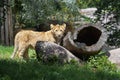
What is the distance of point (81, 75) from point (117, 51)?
3722 mm

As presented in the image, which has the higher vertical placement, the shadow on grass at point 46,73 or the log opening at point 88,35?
the log opening at point 88,35

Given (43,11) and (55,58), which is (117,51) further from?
(43,11)

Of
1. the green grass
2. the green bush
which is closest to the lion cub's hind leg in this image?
the green grass

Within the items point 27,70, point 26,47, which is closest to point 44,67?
point 27,70

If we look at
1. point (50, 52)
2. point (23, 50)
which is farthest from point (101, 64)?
point (23, 50)

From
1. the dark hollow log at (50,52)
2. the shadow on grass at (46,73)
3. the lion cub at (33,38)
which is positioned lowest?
the shadow on grass at (46,73)

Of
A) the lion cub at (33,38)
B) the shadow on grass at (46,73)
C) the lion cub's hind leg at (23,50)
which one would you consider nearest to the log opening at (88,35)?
the lion cub at (33,38)

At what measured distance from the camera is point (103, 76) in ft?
36.1

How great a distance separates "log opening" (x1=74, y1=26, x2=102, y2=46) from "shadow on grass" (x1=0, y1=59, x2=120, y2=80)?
294 cm

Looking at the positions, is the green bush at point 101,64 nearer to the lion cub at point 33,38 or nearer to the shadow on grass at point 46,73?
the shadow on grass at point 46,73

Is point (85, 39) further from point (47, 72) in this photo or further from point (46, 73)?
point (46, 73)

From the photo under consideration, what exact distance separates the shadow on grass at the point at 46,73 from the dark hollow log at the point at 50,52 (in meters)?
0.33

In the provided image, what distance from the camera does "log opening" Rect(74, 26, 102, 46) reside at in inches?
587

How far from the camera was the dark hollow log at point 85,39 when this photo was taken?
1365cm
